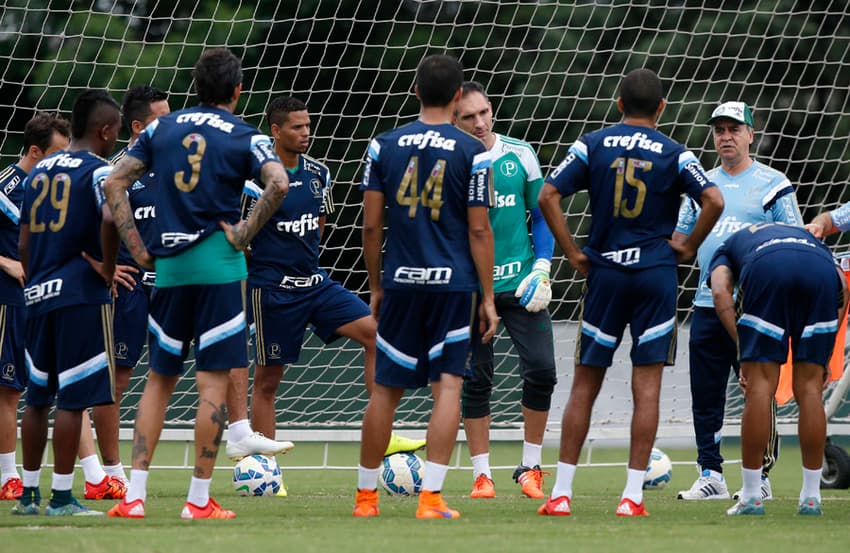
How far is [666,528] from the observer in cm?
589

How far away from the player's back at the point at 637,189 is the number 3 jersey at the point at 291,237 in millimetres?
2423

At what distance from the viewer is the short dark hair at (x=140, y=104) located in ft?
27.1

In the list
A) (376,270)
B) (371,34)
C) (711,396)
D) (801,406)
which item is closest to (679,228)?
(711,396)

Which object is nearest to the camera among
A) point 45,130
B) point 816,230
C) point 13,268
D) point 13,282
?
point 816,230

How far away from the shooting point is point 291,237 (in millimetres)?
8352

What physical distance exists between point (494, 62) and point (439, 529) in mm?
9933

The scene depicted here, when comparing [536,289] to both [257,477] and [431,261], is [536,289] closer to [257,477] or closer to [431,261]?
[431,261]

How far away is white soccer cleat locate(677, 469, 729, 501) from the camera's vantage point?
7953mm

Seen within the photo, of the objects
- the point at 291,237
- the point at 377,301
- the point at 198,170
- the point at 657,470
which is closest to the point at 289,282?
the point at 291,237

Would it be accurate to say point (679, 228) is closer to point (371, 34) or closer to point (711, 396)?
point (711, 396)

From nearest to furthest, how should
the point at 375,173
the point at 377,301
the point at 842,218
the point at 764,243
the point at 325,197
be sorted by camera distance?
the point at 375,173
the point at 377,301
the point at 764,243
the point at 842,218
the point at 325,197

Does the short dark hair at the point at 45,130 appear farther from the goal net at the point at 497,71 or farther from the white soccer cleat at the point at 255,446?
the goal net at the point at 497,71

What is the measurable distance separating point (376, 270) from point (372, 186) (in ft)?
1.30

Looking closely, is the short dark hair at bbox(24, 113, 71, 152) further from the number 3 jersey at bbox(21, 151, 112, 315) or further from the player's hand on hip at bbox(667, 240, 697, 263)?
the player's hand on hip at bbox(667, 240, 697, 263)
